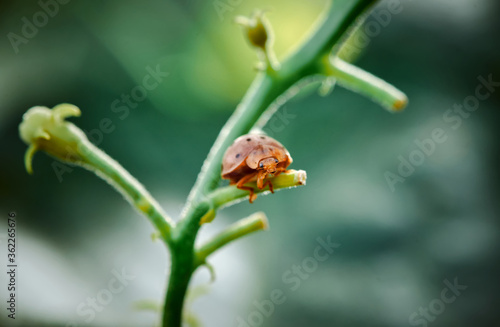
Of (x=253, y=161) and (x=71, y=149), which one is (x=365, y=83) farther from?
(x=71, y=149)

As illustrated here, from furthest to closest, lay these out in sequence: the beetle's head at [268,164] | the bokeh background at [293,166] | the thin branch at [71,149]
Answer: the bokeh background at [293,166], the thin branch at [71,149], the beetle's head at [268,164]

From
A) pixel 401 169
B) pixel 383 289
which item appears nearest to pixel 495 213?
pixel 401 169

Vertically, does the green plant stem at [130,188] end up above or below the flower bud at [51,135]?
below

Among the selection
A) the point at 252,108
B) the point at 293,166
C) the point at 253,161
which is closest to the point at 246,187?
the point at 253,161

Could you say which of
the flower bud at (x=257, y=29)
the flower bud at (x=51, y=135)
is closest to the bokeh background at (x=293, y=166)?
the flower bud at (x=51, y=135)

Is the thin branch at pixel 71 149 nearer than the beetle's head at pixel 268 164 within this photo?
No

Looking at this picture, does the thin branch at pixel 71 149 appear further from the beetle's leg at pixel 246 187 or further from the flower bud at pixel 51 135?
the beetle's leg at pixel 246 187

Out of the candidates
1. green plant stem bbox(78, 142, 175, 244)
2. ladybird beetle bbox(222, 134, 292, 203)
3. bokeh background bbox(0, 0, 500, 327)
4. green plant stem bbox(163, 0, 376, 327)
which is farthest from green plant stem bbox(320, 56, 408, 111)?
bokeh background bbox(0, 0, 500, 327)

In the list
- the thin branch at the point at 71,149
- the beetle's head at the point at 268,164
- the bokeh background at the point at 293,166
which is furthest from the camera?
the bokeh background at the point at 293,166
